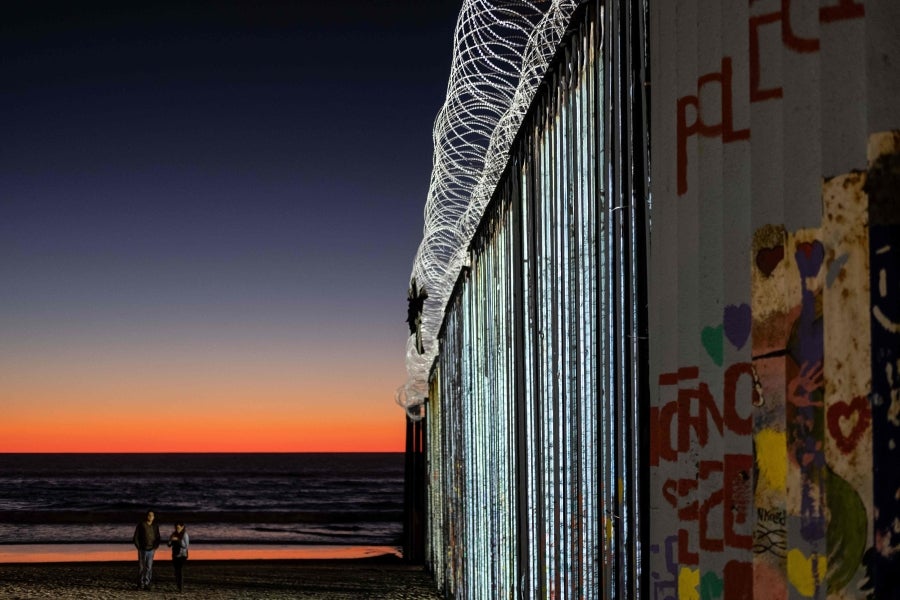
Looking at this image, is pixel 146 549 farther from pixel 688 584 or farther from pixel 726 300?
pixel 726 300

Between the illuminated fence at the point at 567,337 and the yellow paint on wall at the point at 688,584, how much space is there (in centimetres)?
40

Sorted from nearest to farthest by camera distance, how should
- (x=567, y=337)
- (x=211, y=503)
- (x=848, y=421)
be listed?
(x=848, y=421), (x=567, y=337), (x=211, y=503)

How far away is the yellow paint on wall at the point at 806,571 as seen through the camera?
7.66 ft

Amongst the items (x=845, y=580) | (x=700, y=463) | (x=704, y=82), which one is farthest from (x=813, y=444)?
(x=704, y=82)

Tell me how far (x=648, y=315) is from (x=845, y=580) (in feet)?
3.86

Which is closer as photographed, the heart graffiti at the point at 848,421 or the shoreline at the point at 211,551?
the heart graffiti at the point at 848,421

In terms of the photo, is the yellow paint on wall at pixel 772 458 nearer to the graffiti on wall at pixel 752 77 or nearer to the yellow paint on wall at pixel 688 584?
the yellow paint on wall at pixel 688 584

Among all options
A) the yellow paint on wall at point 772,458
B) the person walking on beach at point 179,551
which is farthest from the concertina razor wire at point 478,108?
the person walking on beach at point 179,551

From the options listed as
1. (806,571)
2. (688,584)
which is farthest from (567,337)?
(806,571)

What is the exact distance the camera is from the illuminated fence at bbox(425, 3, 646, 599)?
360cm

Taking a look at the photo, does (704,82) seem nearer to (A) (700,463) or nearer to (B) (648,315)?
(B) (648,315)

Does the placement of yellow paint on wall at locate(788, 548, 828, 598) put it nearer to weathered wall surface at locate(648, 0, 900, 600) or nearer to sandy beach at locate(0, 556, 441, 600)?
weathered wall surface at locate(648, 0, 900, 600)

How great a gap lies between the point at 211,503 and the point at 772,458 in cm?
6875

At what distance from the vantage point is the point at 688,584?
9.87 ft
